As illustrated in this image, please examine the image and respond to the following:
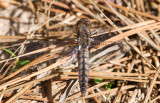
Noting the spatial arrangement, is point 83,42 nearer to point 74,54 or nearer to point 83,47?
point 83,47

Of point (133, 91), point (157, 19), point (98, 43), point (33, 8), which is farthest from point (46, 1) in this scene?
point (133, 91)

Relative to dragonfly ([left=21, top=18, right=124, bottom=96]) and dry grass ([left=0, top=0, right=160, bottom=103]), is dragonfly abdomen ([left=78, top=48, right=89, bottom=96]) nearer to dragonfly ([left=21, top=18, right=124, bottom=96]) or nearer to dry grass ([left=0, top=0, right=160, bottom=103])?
dragonfly ([left=21, top=18, right=124, bottom=96])

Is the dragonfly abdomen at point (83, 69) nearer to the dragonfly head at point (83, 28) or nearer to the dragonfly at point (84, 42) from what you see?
the dragonfly at point (84, 42)

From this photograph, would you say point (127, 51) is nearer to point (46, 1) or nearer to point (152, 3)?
point (152, 3)

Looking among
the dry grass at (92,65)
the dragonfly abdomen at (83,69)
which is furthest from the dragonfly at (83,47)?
the dry grass at (92,65)

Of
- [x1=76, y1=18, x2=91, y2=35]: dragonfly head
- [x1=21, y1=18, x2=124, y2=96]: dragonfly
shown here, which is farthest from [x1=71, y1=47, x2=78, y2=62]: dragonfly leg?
[x1=76, y1=18, x2=91, y2=35]: dragonfly head

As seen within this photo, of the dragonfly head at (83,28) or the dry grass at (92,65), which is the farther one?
the dragonfly head at (83,28)

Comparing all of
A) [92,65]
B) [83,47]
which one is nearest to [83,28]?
[83,47]

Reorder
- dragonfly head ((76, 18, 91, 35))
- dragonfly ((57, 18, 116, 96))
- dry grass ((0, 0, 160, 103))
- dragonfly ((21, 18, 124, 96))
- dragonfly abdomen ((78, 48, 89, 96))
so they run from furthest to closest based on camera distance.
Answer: dragonfly head ((76, 18, 91, 35))
dragonfly ((21, 18, 124, 96))
dry grass ((0, 0, 160, 103))
dragonfly ((57, 18, 116, 96))
dragonfly abdomen ((78, 48, 89, 96))

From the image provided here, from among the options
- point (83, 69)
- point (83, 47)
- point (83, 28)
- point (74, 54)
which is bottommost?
point (83, 69)
